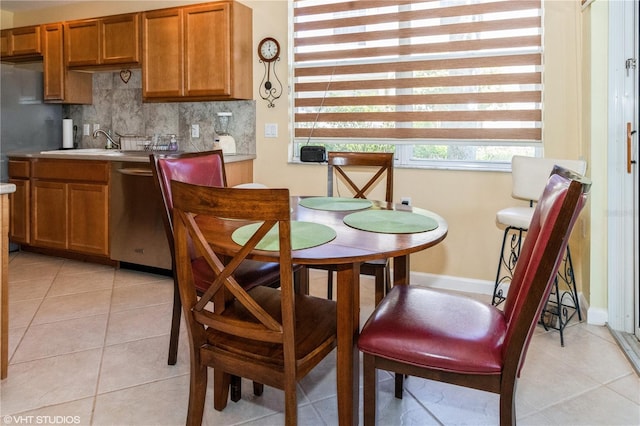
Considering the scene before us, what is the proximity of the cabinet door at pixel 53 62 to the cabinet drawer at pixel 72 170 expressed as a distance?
745 mm

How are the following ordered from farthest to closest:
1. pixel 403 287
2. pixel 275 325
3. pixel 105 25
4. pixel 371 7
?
pixel 105 25 < pixel 371 7 < pixel 403 287 < pixel 275 325

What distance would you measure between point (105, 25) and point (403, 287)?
11.9 ft

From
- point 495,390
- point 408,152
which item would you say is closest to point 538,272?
point 495,390

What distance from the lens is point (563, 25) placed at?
2.77 m

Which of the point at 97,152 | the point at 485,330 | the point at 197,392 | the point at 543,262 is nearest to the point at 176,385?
the point at 197,392

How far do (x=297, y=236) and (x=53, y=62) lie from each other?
3.88 m

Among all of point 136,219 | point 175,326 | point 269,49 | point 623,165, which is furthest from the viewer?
point 269,49

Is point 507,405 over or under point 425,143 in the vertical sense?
under

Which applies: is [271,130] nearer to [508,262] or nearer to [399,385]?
[508,262]

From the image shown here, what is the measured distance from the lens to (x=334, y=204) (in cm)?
217

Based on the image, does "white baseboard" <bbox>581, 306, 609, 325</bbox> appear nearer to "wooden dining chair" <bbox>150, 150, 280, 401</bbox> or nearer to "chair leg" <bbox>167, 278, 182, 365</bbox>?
"wooden dining chair" <bbox>150, 150, 280, 401</bbox>

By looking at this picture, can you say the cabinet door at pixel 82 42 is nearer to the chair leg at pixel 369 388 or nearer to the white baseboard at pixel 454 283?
the white baseboard at pixel 454 283

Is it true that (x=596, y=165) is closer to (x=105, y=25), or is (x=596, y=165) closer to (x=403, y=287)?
(x=403, y=287)

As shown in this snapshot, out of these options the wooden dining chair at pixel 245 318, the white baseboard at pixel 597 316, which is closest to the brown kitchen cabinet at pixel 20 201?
the wooden dining chair at pixel 245 318
